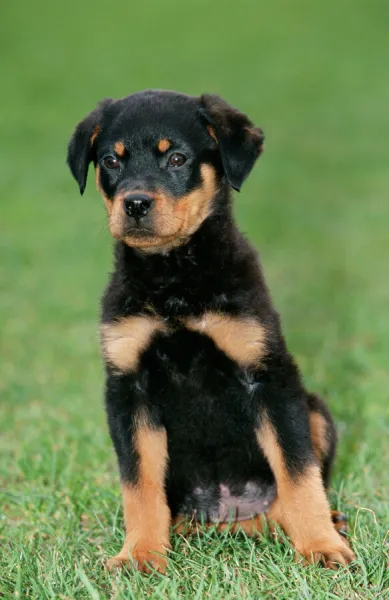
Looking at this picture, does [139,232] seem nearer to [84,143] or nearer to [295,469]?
[84,143]

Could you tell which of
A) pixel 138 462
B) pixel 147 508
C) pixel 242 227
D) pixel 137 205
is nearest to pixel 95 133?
pixel 137 205

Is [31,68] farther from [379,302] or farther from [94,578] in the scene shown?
[94,578]

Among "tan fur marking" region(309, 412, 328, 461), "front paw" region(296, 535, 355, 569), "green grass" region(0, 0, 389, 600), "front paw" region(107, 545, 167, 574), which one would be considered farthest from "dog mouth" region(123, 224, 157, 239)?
"front paw" region(296, 535, 355, 569)

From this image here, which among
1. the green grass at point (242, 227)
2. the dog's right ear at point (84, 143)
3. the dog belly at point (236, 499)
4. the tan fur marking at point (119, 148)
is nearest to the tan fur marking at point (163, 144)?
the tan fur marking at point (119, 148)

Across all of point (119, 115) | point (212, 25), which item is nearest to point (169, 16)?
point (212, 25)

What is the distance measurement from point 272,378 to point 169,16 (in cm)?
2265

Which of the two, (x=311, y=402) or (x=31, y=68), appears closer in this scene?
(x=311, y=402)

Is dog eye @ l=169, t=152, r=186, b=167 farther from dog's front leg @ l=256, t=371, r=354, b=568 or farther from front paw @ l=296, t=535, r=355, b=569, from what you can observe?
front paw @ l=296, t=535, r=355, b=569

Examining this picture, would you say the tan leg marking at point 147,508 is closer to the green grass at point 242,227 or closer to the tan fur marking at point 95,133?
the green grass at point 242,227

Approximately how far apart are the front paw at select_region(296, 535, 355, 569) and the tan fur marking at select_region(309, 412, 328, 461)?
461 millimetres

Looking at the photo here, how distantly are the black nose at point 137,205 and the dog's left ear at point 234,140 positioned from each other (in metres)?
0.34

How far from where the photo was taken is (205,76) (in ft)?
65.7

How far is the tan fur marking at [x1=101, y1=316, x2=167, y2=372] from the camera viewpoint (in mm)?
3404

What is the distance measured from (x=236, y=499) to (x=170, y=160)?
1.32 metres
